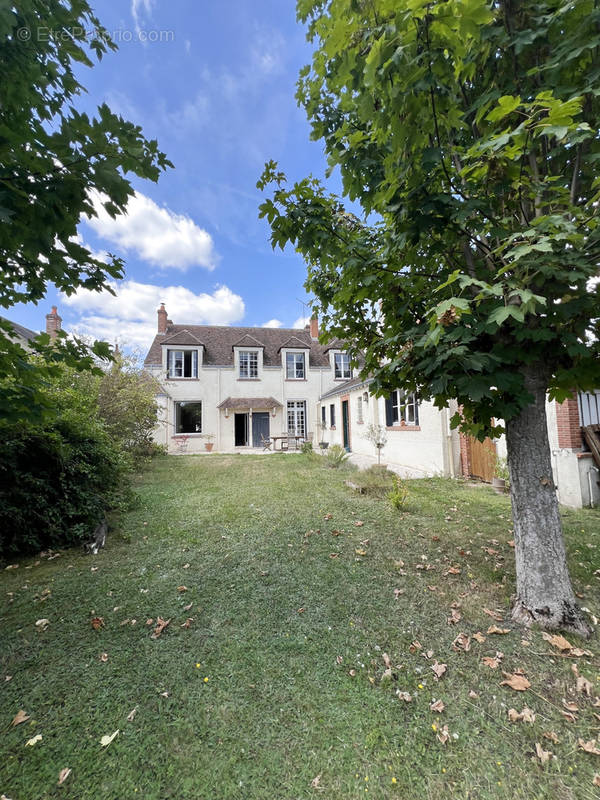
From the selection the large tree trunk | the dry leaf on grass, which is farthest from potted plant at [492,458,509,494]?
the dry leaf on grass

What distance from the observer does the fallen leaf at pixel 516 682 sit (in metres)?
2.15

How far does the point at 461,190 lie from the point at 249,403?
1722cm

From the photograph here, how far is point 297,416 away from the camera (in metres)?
20.1

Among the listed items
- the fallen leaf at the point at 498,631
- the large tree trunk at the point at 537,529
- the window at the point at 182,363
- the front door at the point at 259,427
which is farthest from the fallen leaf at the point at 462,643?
the window at the point at 182,363

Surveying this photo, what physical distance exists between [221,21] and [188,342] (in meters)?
14.6

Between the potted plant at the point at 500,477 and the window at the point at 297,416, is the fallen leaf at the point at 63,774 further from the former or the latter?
the window at the point at 297,416

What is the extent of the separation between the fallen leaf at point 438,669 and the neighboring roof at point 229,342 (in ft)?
56.0

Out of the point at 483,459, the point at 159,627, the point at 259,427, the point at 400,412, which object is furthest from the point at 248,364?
the point at 159,627

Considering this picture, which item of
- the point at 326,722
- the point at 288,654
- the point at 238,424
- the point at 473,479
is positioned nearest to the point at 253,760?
the point at 326,722

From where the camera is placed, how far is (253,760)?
68.1 inches

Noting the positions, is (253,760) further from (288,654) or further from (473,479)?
(473,479)

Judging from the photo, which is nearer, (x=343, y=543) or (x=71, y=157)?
(x=71, y=157)

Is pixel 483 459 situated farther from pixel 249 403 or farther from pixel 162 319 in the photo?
pixel 162 319

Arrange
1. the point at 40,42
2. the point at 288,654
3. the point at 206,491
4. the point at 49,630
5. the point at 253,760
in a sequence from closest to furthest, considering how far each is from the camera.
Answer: the point at 253,760 → the point at 40,42 → the point at 288,654 → the point at 49,630 → the point at 206,491
